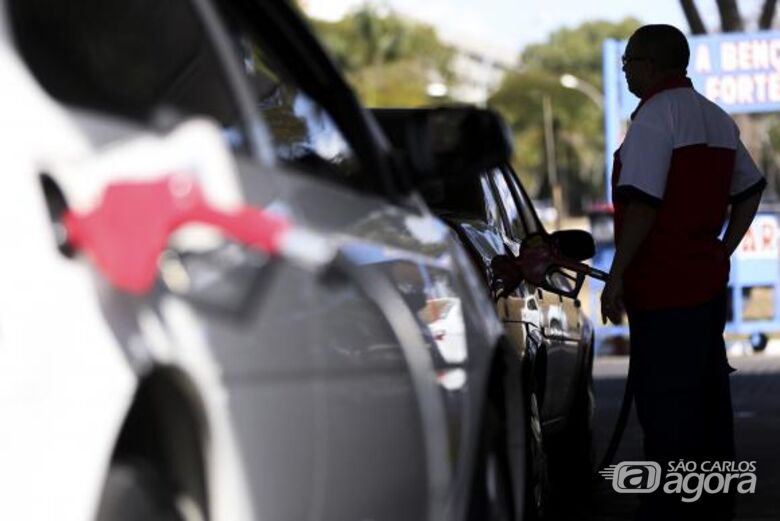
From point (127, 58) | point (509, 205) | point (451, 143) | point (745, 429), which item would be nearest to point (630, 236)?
point (451, 143)

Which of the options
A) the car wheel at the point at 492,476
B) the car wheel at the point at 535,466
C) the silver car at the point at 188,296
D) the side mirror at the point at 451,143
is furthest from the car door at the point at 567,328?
the silver car at the point at 188,296

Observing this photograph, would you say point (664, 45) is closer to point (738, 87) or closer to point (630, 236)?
point (630, 236)

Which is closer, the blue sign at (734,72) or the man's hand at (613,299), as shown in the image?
the man's hand at (613,299)

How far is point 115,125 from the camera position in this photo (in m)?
3.02

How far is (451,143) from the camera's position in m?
4.78

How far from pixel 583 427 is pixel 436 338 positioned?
498 cm

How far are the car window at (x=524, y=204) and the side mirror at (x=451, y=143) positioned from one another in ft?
13.5

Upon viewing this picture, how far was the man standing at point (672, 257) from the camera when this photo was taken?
252 inches

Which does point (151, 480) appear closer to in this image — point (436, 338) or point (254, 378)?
point (254, 378)

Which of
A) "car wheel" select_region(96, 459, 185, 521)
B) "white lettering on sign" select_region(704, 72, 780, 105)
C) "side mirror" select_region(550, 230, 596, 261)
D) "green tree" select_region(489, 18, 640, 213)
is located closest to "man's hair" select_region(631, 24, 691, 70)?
"side mirror" select_region(550, 230, 596, 261)

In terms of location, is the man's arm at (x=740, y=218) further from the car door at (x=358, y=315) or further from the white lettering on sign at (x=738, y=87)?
the white lettering on sign at (x=738, y=87)

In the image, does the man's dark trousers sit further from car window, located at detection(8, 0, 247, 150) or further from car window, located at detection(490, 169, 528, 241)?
car window, located at detection(8, 0, 247, 150)

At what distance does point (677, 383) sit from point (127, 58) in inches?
144

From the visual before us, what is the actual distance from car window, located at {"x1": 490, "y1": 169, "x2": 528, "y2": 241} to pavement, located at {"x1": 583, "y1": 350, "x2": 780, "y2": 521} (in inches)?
51.5
